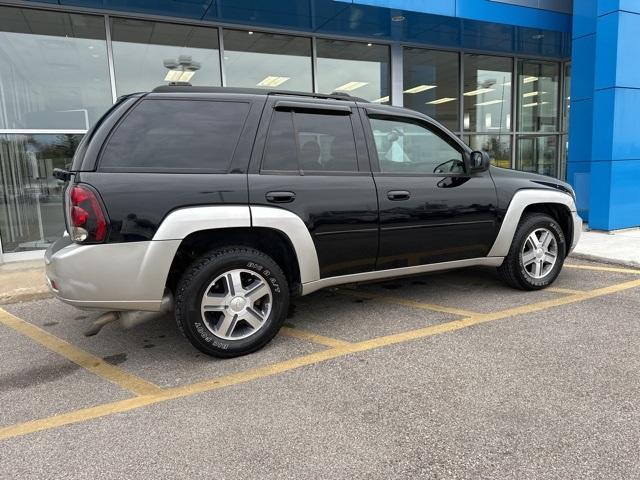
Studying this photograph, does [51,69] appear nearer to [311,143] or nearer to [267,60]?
[267,60]

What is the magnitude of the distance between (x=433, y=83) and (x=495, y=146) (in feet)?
7.75

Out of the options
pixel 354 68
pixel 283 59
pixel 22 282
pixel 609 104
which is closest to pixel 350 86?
pixel 354 68

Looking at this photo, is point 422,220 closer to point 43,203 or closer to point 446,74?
point 43,203

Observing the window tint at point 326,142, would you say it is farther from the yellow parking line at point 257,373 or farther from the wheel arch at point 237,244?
the yellow parking line at point 257,373

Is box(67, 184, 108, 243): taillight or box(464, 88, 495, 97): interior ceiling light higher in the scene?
box(464, 88, 495, 97): interior ceiling light

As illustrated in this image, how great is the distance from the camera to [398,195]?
160 inches

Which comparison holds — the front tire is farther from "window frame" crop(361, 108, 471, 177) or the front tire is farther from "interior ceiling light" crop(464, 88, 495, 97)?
"interior ceiling light" crop(464, 88, 495, 97)

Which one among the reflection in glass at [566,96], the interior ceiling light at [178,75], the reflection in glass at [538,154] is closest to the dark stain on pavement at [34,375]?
the interior ceiling light at [178,75]

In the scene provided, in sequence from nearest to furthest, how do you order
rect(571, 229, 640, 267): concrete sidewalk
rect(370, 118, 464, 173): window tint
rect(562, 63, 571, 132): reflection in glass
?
rect(370, 118, 464, 173): window tint → rect(571, 229, 640, 267): concrete sidewalk → rect(562, 63, 571, 132): reflection in glass

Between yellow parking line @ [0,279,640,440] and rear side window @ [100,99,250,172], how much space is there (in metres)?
1.48

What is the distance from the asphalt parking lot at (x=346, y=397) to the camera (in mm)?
2377

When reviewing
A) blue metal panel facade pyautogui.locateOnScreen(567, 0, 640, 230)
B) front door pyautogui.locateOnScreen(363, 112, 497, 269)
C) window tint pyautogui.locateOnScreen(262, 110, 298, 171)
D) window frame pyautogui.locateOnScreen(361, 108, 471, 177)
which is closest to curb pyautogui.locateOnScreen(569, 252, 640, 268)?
blue metal panel facade pyautogui.locateOnScreen(567, 0, 640, 230)

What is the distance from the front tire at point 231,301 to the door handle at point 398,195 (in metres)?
1.14

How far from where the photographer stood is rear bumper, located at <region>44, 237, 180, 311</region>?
312 cm
